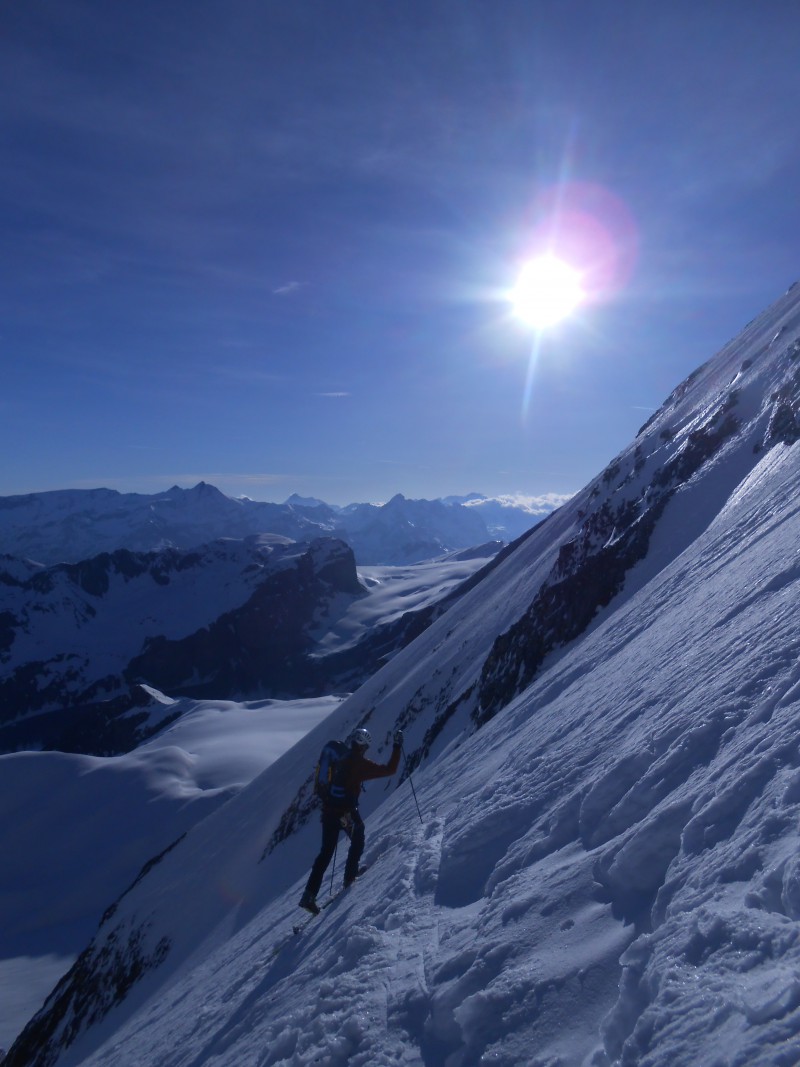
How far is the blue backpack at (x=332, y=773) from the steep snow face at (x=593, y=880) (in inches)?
51.3

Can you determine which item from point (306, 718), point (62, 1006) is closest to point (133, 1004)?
point (62, 1006)

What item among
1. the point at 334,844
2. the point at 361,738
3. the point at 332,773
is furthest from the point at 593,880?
the point at 334,844

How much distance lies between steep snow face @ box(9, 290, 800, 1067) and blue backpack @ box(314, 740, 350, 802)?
4.27 feet

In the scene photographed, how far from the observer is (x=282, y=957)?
401 inches

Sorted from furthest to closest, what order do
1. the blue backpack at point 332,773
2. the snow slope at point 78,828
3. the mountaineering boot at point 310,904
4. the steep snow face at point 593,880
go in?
the snow slope at point 78,828 → the mountaineering boot at point 310,904 → the blue backpack at point 332,773 → the steep snow face at point 593,880

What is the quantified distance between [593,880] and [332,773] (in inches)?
247

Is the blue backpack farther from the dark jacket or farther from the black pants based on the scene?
the black pants

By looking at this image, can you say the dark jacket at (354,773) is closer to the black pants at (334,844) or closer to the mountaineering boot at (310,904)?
the black pants at (334,844)

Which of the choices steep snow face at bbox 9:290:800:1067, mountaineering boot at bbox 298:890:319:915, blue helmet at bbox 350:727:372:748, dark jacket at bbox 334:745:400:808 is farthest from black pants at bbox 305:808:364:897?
blue helmet at bbox 350:727:372:748

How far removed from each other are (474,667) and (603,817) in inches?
875

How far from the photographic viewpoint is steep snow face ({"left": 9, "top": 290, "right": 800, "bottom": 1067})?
4070mm

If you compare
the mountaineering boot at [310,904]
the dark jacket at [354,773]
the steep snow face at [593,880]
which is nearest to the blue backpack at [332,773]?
the dark jacket at [354,773]

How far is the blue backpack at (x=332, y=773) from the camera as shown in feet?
36.4

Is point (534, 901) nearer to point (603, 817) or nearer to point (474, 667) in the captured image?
point (603, 817)
